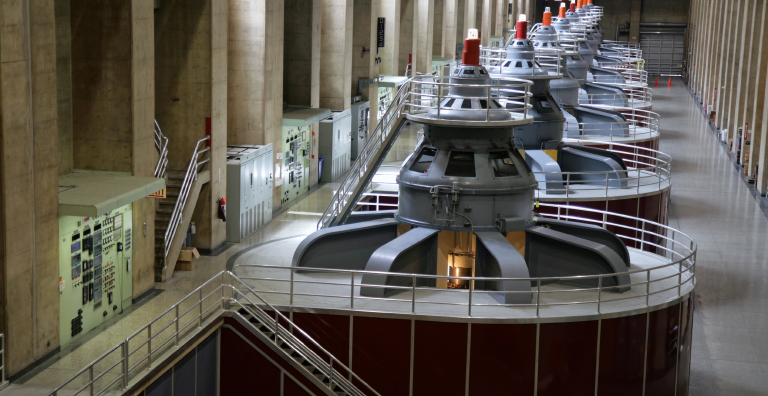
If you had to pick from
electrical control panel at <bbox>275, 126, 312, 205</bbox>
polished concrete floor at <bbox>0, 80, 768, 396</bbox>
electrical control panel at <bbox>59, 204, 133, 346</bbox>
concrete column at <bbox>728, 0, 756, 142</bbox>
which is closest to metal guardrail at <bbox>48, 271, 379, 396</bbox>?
Answer: polished concrete floor at <bbox>0, 80, 768, 396</bbox>

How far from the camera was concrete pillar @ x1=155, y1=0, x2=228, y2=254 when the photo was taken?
20000mm

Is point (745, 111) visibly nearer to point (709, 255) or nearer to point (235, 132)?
point (709, 255)

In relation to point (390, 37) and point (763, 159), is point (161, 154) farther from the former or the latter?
point (763, 159)

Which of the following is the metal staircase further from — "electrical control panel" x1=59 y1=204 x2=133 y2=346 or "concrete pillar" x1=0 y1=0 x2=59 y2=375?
"concrete pillar" x1=0 y1=0 x2=59 y2=375

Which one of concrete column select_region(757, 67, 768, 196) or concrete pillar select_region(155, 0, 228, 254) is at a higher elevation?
concrete pillar select_region(155, 0, 228, 254)

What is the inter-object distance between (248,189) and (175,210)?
11.6 feet

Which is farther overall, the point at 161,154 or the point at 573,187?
the point at 573,187

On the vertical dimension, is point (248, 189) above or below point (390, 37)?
below

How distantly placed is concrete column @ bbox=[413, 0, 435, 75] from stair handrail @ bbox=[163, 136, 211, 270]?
25055 millimetres

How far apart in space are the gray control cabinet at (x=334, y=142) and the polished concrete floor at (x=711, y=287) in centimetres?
83

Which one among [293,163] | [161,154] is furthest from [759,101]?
[161,154]

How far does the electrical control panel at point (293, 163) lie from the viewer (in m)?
25.9

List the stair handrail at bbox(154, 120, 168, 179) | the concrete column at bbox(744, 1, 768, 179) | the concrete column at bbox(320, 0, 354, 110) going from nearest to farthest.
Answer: the stair handrail at bbox(154, 120, 168, 179), the concrete column at bbox(320, 0, 354, 110), the concrete column at bbox(744, 1, 768, 179)

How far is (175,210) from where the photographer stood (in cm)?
1877
